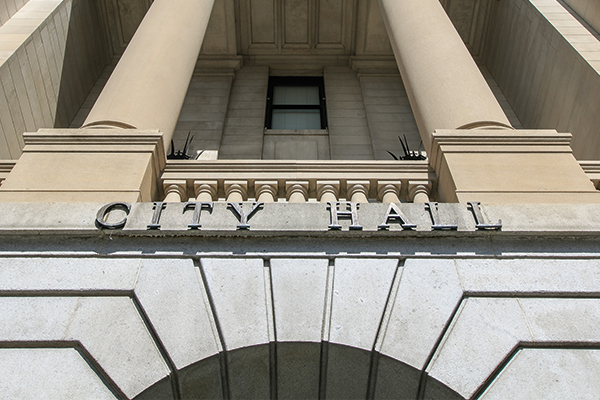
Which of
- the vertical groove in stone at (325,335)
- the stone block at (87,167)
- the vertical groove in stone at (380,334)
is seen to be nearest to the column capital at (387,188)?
the vertical groove in stone at (380,334)

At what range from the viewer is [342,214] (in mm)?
6367

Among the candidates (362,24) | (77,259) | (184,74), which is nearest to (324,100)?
(362,24)

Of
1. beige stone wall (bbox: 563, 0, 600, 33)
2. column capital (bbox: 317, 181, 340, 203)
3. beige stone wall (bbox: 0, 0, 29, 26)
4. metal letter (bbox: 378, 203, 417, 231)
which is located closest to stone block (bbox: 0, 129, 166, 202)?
column capital (bbox: 317, 181, 340, 203)

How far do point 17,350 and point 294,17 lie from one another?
16.0m

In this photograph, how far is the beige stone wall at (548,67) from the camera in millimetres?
13164

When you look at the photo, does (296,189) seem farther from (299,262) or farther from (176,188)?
(299,262)

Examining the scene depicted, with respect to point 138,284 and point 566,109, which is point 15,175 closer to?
point 138,284

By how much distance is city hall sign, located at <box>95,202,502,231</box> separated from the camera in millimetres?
6180

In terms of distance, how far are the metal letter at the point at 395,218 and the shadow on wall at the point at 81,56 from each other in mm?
11874

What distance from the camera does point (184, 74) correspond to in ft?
33.8

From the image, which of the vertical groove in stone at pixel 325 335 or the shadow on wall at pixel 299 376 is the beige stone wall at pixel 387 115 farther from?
the shadow on wall at pixel 299 376

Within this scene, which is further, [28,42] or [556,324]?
[28,42]

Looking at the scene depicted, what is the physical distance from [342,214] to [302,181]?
2298 millimetres

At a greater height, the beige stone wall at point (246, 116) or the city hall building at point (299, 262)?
the beige stone wall at point (246, 116)
